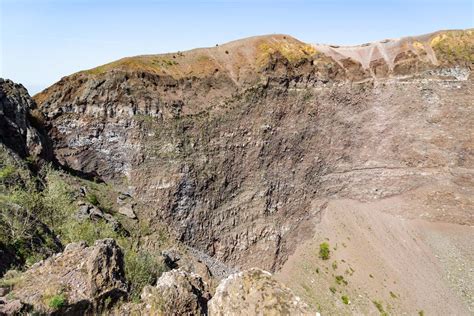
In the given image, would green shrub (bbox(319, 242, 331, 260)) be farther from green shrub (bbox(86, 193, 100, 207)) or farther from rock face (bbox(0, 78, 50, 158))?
rock face (bbox(0, 78, 50, 158))

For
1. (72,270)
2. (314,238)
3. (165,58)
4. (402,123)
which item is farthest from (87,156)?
(402,123)

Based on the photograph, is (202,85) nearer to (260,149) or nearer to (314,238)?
(260,149)

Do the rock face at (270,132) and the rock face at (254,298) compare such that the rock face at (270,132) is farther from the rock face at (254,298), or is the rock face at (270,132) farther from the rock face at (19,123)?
the rock face at (254,298)

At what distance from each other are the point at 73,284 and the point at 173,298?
11.5 feet

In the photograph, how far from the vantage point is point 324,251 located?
150 ft

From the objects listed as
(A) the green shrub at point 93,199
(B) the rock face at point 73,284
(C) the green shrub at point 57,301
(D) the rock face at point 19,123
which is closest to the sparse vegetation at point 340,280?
(A) the green shrub at point 93,199

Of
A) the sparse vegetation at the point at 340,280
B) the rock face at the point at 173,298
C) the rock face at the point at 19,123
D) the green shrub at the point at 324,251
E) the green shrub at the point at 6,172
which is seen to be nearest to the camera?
the rock face at the point at 173,298

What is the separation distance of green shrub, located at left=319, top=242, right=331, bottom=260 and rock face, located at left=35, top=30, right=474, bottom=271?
260 cm

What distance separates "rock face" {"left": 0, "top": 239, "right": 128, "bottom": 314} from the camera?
11.4m

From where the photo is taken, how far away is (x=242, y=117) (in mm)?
47531

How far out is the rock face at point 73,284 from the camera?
1145cm

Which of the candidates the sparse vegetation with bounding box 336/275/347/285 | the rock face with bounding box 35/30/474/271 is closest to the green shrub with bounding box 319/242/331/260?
the rock face with bounding box 35/30/474/271

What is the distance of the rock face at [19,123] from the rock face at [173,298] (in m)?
25.1

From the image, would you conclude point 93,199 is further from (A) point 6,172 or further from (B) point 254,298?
(B) point 254,298
